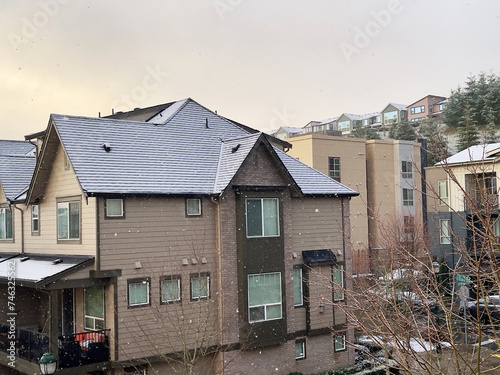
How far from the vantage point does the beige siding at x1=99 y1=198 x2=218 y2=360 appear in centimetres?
1867

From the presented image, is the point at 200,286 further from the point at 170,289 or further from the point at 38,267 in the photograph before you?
the point at 38,267

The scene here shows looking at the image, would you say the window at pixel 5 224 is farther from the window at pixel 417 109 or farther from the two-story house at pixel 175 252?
the window at pixel 417 109

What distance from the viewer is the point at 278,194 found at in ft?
72.4

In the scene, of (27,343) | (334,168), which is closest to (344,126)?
(334,168)

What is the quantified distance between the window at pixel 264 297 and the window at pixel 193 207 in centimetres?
310

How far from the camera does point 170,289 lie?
19.8 meters

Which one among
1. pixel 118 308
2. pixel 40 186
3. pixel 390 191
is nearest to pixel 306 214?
pixel 118 308

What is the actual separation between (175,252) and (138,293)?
76.4 inches

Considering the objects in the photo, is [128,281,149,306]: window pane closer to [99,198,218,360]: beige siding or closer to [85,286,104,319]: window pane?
[99,198,218,360]: beige siding

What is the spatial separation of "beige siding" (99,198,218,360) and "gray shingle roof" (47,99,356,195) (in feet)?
2.27

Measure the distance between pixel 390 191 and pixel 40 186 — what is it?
36.5 m

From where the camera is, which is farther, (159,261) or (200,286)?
(200,286)

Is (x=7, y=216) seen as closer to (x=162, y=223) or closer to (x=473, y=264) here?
(x=162, y=223)

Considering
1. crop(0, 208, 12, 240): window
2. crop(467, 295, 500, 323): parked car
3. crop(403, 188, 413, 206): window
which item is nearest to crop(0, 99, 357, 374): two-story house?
crop(0, 208, 12, 240): window
